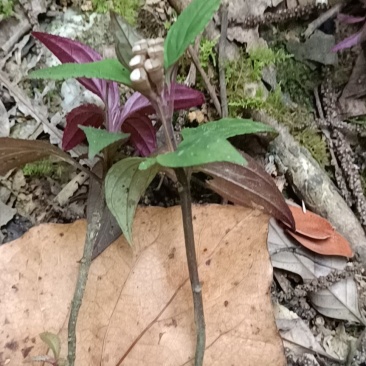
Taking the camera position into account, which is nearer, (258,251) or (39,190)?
(258,251)

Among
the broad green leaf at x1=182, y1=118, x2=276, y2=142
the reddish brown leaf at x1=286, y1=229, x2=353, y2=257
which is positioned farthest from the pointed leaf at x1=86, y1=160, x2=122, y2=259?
the reddish brown leaf at x1=286, y1=229, x2=353, y2=257

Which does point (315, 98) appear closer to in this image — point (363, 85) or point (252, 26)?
point (363, 85)

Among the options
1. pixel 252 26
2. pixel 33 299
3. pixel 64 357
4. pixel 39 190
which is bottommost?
pixel 64 357

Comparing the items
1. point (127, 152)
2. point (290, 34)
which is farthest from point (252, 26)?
point (127, 152)

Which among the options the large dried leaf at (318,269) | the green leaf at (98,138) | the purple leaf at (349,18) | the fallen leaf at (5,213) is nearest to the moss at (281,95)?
the purple leaf at (349,18)

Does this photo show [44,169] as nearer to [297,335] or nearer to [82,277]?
[82,277]

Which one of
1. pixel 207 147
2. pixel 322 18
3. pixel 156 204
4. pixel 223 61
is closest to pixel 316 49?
pixel 322 18
